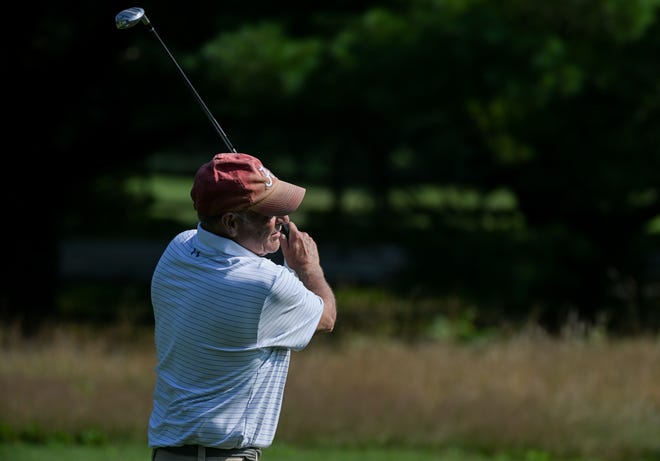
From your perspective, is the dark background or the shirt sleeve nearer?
the shirt sleeve

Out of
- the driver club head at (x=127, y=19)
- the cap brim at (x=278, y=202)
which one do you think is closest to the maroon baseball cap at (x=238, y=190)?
the cap brim at (x=278, y=202)

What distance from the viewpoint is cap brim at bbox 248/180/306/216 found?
300 centimetres

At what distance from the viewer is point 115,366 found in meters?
9.29

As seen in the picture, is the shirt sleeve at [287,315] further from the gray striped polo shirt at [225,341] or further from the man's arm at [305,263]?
the man's arm at [305,263]

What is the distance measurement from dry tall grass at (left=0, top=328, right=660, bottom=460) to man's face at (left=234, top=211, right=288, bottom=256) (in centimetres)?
498

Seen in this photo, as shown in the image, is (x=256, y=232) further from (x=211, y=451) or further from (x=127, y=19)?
(x=127, y=19)

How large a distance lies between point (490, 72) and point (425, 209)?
5525 millimetres

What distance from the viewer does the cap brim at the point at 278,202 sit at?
9.86 ft

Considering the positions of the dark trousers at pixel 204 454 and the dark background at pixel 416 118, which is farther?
the dark background at pixel 416 118

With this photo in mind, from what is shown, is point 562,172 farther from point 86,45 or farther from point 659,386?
point 86,45

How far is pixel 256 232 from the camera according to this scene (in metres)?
3.11

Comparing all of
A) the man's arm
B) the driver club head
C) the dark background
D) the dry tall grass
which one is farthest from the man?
the dark background

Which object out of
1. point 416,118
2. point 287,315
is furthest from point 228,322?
point 416,118

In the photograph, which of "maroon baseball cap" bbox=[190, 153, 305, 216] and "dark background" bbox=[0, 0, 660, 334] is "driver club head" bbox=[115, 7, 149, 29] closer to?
"maroon baseball cap" bbox=[190, 153, 305, 216]
